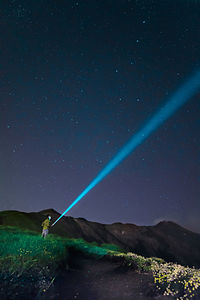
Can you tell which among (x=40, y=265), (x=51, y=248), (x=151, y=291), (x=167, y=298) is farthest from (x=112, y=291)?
(x=51, y=248)

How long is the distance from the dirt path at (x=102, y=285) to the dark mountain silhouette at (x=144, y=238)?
106 ft

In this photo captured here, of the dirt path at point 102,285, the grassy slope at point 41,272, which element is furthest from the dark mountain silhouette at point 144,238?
the dirt path at point 102,285

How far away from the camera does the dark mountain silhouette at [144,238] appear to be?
53.0 m

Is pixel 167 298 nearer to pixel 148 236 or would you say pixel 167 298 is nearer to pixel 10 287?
pixel 10 287

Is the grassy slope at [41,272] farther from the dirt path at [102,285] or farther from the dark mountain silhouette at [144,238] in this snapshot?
the dark mountain silhouette at [144,238]

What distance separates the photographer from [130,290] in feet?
32.6

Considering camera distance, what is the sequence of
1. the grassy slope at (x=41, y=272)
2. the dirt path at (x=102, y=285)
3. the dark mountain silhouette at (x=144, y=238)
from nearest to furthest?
the grassy slope at (x=41, y=272)
the dirt path at (x=102, y=285)
the dark mountain silhouette at (x=144, y=238)

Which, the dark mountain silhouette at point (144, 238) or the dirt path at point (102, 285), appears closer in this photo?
the dirt path at point (102, 285)

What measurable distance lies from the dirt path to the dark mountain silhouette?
3225cm

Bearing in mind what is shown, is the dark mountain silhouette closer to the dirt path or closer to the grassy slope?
Answer: the grassy slope

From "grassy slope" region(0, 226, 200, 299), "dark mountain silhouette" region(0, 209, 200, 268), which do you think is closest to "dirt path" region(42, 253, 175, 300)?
"grassy slope" region(0, 226, 200, 299)

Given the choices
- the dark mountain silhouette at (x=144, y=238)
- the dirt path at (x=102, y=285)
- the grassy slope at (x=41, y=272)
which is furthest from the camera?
the dark mountain silhouette at (x=144, y=238)

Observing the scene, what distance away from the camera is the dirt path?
30.8 ft

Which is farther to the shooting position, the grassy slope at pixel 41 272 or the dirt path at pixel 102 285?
the dirt path at pixel 102 285
